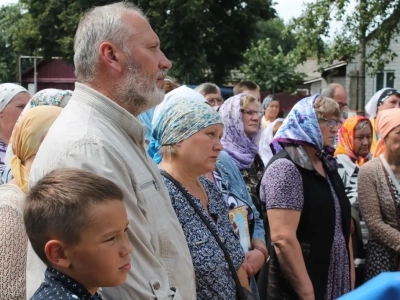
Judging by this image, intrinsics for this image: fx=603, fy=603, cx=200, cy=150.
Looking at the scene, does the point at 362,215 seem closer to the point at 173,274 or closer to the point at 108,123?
the point at 173,274

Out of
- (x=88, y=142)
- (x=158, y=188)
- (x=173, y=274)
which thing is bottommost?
(x=173, y=274)

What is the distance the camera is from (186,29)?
1142 inches

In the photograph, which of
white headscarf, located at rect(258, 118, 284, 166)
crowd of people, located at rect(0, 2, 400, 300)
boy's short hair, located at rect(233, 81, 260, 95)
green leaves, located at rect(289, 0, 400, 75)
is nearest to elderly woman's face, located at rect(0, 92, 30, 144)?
crowd of people, located at rect(0, 2, 400, 300)

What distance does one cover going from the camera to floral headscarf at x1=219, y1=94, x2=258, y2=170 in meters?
4.43

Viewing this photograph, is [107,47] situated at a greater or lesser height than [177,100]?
greater

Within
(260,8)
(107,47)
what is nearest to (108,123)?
(107,47)

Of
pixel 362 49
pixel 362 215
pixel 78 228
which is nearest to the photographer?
pixel 78 228

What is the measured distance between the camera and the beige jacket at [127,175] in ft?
6.47

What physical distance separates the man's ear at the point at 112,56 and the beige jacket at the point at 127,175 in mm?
132

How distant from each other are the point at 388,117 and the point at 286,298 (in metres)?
1.58

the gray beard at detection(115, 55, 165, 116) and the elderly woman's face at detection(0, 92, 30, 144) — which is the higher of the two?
the gray beard at detection(115, 55, 165, 116)

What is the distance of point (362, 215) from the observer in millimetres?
4230

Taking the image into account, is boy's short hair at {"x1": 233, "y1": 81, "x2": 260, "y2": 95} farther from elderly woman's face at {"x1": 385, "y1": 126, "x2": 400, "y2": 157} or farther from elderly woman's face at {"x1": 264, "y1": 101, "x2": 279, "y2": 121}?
elderly woman's face at {"x1": 385, "y1": 126, "x2": 400, "y2": 157}

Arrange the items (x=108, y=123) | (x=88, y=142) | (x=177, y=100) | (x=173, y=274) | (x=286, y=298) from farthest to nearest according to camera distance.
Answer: (x=286, y=298), (x=177, y=100), (x=173, y=274), (x=108, y=123), (x=88, y=142)
